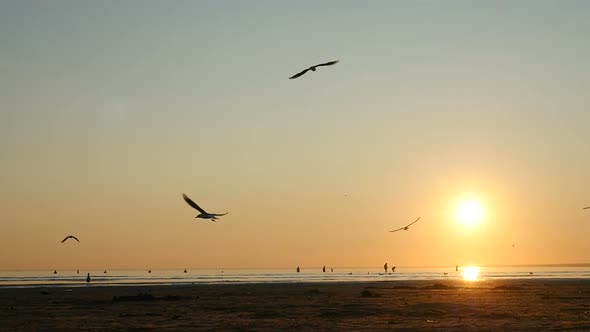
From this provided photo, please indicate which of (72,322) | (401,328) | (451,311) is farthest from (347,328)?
(72,322)

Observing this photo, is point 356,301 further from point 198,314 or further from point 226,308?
point 198,314

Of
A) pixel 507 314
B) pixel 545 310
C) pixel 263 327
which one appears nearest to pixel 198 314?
pixel 263 327

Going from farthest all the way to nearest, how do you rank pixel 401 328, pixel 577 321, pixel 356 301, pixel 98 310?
1. pixel 356 301
2. pixel 98 310
3. pixel 577 321
4. pixel 401 328

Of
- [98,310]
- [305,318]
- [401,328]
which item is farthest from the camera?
[98,310]

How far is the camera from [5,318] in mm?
37219

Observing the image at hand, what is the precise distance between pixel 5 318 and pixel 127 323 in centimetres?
757

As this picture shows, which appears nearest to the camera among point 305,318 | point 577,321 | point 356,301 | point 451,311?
point 577,321

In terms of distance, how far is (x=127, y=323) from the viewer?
33.6 m

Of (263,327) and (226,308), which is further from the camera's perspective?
(226,308)

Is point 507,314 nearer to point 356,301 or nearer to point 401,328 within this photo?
point 401,328

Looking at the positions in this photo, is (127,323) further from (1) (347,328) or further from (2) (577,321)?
(2) (577,321)

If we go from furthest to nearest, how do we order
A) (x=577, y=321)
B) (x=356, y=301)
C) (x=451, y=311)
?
(x=356, y=301)
(x=451, y=311)
(x=577, y=321)

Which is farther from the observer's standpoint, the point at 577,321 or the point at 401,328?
the point at 577,321

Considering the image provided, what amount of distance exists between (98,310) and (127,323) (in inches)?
368
